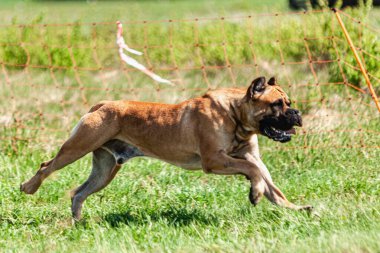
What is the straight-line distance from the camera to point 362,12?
10.9m

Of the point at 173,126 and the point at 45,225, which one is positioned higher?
the point at 173,126

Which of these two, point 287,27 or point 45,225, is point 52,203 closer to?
point 45,225

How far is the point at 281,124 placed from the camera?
7188 millimetres

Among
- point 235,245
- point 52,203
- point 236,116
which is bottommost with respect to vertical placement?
point 52,203

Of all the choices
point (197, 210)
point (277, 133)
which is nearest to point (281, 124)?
point (277, 133)

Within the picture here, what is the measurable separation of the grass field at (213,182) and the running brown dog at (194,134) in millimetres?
307

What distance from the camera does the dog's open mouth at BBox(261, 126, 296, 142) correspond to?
284 inches

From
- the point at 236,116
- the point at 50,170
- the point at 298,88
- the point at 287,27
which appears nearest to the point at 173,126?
the point at 236,116

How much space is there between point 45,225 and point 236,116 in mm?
1968

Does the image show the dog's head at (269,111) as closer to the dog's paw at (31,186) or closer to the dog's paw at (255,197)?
the dog's paw at (255,197)

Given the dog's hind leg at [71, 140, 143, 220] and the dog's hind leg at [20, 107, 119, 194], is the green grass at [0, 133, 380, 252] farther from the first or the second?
the dog's hind leg at [20, 107, 119, 194]

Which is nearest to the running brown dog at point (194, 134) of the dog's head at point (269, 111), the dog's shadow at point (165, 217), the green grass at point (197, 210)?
the dog's head at point (269, 111)

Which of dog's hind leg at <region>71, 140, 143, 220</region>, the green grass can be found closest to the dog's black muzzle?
the green grass

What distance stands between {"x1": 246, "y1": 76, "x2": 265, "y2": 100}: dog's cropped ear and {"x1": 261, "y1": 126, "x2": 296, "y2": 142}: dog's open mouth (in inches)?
12.2
